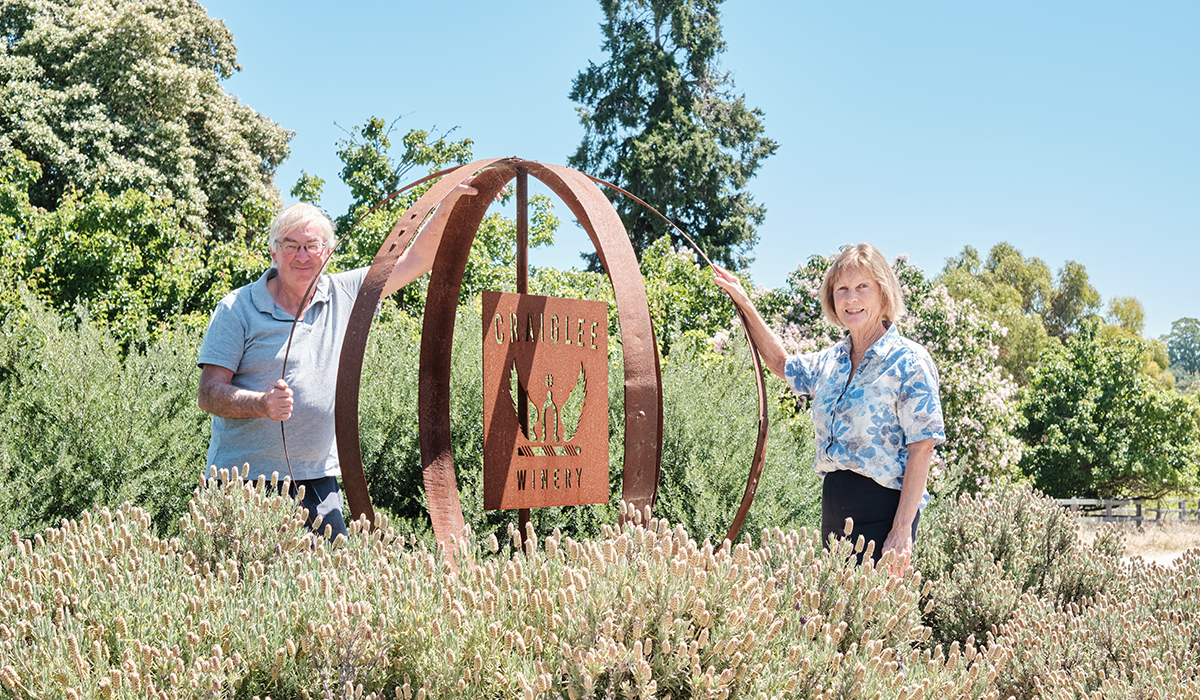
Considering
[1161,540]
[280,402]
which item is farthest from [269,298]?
[1161,540]

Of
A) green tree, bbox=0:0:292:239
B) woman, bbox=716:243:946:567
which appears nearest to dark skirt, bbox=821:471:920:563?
woman, bbox=716:243:946:567

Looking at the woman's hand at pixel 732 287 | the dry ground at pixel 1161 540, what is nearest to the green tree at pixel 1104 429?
the dry ground at pixel 1161 540

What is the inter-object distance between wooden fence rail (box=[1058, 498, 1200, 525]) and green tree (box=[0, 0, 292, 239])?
1940cm

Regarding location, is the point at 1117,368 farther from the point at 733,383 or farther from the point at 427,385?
the point at 427,385

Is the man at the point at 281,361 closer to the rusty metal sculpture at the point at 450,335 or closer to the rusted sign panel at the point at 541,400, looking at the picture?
the rusty metal sculpture at the point at 450,335

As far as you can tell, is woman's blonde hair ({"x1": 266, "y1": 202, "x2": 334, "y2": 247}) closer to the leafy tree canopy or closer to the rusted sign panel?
the rusted sign panel

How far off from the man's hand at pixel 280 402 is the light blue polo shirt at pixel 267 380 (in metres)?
0.27

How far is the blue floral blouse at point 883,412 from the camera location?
262 centimetres

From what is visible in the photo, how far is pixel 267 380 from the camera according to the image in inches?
109

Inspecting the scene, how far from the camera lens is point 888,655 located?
1.89 metres

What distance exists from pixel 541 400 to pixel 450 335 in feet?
1.86

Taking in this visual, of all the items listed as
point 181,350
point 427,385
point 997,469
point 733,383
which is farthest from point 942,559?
point 997,469

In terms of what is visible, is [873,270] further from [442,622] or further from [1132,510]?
[1132,510]

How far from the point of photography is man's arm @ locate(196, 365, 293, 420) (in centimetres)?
246
